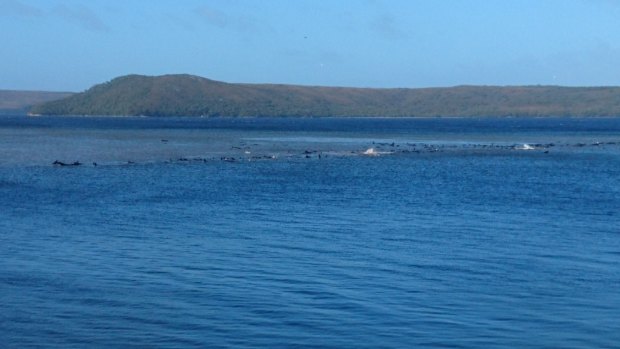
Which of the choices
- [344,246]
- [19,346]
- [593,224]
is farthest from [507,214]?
[19,346]

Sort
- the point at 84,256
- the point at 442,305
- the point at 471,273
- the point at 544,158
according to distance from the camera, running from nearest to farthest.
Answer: the point at 442,305, the point at 471,273, the point at 84,256, the point at 544,158

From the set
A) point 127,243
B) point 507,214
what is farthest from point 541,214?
point 127,243

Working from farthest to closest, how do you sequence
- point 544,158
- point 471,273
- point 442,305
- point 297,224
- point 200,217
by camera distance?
point 544,158 → point 200,217 → point 297,224 → point 471,273 → point 442,305

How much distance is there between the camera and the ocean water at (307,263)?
1791 centimetres

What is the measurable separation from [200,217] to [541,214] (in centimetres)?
1248

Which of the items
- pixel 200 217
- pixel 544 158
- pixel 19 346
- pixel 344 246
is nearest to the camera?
pixel 19 346

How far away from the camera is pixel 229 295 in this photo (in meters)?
20.7

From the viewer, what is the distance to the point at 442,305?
19.8 m

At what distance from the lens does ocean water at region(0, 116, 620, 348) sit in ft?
58.7

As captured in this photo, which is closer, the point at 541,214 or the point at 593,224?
the point at 593,224

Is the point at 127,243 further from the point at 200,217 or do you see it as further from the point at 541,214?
the point at 541,214

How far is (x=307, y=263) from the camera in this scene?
2431 centimetres

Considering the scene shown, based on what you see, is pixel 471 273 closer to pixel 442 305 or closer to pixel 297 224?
pixel 442 305

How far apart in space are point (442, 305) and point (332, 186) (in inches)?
1117
